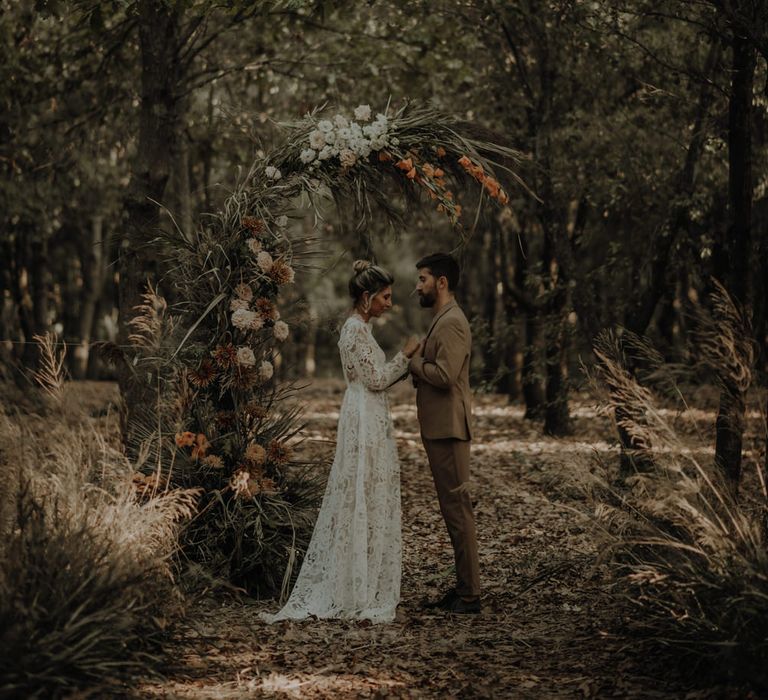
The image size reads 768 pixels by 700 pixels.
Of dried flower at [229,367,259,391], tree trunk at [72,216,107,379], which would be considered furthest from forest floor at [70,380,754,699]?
tree trunk at [72,216,107,379]

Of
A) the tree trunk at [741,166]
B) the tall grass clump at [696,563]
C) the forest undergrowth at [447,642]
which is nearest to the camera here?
the tall grass clump at [696,563]

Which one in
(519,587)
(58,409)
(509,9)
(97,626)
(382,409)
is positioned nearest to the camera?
(97,626)

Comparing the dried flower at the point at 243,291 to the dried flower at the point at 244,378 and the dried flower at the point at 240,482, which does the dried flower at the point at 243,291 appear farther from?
the dried flower at the point at 240,482

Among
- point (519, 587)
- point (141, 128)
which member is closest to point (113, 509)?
point (519, 587)

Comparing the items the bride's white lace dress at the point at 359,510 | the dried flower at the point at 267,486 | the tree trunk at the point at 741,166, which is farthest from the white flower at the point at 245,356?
the tree trunk at the point at 741,166

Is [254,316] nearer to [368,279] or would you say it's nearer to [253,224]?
[253,224]

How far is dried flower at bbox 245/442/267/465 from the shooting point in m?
6.76

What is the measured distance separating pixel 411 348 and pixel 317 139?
1.72m

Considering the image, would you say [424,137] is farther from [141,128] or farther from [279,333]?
[141,128]

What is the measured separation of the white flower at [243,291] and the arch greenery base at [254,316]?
0.01 metres

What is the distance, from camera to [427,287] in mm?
6543

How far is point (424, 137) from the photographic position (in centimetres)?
690

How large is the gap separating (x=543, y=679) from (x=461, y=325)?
2.38 metres

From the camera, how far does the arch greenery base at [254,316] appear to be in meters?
6.69
